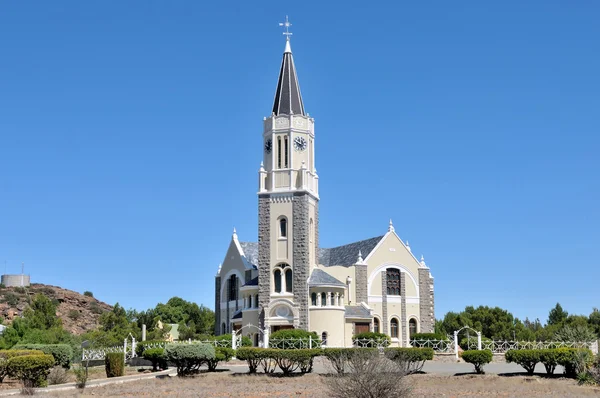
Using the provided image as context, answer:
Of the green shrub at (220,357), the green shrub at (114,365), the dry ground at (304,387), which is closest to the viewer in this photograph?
the dry ground at (304,387)

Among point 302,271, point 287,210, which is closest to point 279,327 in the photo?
point 302,271

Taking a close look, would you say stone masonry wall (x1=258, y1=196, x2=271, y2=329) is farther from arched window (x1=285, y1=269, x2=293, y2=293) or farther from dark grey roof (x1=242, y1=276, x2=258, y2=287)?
dark grey roof (x1=242, y1=276, x2=258, y2=287)

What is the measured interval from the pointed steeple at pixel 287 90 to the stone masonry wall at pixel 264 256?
725 centimetres

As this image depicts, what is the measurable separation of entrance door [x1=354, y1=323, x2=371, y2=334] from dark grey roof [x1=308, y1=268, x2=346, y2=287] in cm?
354

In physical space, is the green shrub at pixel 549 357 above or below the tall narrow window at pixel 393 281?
below

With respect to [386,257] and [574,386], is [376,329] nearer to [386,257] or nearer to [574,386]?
A: [386,257]

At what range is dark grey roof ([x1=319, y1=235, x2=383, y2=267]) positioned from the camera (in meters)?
62.7

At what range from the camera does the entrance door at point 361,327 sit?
192ft

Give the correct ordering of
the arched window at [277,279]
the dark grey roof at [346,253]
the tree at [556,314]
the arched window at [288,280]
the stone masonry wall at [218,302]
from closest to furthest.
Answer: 1. the arched window at [288,280]
2. the arched window at [277,279]
3. the dark grey roof at [346,253]
4. the stone masonry wall at [218,302]
5. the tree at [556,314]

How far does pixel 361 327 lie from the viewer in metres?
58.7

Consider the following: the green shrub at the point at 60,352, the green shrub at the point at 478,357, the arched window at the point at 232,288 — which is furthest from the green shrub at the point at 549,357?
the arched window at the point at 232,288

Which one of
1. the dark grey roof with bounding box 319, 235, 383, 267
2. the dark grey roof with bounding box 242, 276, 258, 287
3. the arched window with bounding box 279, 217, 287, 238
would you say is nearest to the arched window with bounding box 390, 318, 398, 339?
the dark grey roof with bounding box 319, 235, 383, 267

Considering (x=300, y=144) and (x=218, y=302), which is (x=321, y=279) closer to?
(x=300, y=144)

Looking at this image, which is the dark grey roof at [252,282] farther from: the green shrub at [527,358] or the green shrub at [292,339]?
the green shrub at [527,358]
